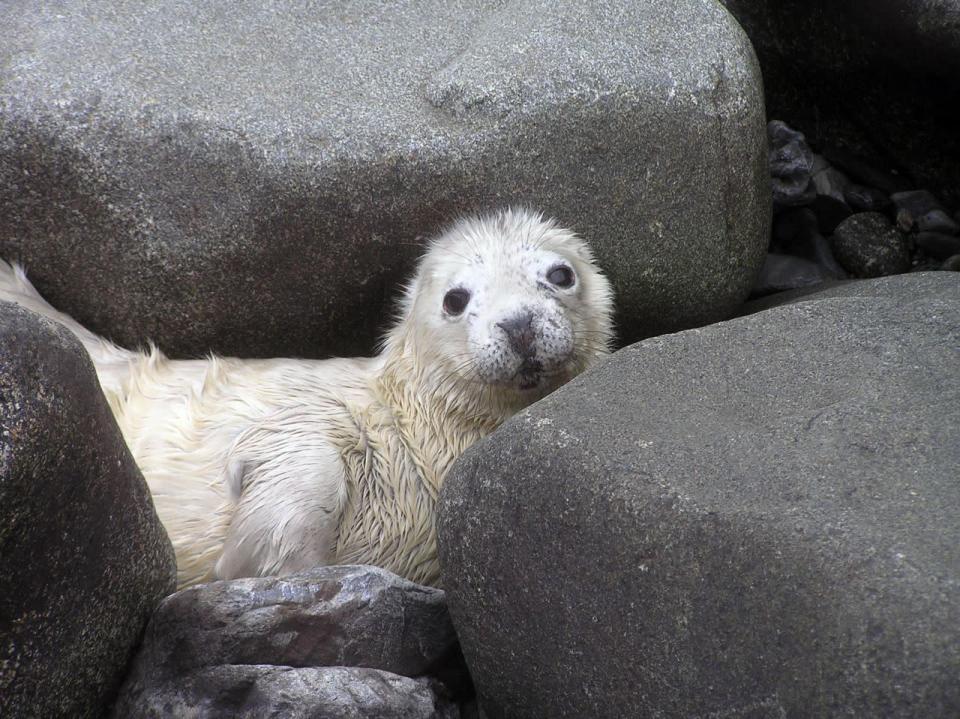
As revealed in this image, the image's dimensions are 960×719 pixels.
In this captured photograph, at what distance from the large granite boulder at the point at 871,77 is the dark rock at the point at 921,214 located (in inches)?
4.0

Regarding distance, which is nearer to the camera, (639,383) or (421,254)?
(639,383)

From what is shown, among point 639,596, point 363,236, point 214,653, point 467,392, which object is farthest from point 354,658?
point 363,236

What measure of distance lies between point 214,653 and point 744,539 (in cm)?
127

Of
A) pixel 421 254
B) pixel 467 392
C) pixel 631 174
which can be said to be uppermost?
pixel 631 174

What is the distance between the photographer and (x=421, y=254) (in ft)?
12.6

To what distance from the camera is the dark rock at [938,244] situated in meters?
4.55

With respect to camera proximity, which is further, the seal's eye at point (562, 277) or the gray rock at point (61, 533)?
the seal's eye at point (562, 277)

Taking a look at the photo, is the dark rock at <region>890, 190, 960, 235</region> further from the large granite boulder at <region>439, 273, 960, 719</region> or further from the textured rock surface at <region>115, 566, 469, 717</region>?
the textured rock surface at <region>115, 566, 469, 717</region>

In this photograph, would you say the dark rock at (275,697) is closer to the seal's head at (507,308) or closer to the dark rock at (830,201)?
the seal's head at (507,308)

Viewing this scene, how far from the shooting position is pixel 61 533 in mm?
2227

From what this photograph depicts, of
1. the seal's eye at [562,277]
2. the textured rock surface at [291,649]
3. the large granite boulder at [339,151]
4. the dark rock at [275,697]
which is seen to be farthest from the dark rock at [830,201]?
the dark rock at [275,697]

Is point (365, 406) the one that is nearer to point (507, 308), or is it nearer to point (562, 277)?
point (507, 308)

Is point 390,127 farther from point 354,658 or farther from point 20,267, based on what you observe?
point 354,658

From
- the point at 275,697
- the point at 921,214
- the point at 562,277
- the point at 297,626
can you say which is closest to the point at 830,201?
the point at 921,214
